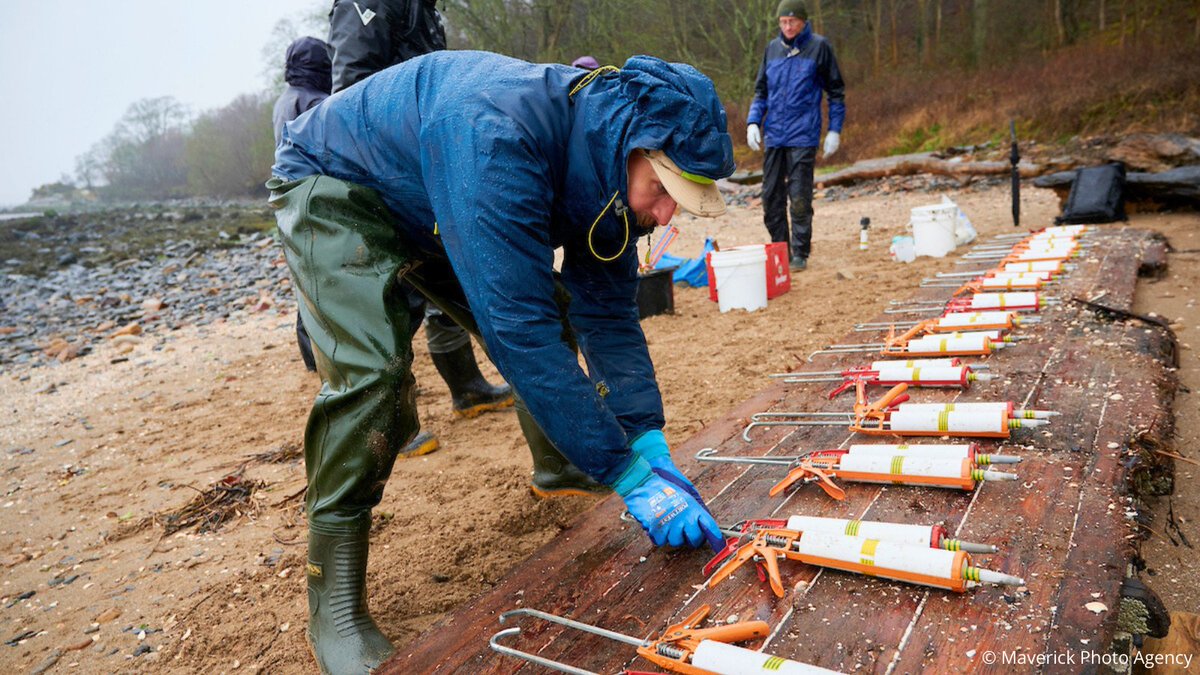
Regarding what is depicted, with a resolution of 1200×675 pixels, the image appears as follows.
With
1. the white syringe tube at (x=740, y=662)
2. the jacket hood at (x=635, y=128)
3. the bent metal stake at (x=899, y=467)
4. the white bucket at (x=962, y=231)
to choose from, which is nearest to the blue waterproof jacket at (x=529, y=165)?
the jacket hood at (x=635, y=128)

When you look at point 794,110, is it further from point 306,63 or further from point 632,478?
point 632,478

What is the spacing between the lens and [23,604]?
2982 mm

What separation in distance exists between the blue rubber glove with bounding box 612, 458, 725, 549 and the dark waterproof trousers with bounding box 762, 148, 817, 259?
5265mm

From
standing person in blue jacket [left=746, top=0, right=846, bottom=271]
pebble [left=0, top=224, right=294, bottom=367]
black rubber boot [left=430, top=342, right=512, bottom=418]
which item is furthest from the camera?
pebble [left=0, top=224, right=294, bottom=367]

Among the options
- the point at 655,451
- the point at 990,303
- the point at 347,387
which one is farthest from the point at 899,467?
the point at 990,303

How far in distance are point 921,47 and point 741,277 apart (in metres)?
20.3

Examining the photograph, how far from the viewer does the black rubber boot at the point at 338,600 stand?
2.14 m

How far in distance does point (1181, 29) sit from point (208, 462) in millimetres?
19357

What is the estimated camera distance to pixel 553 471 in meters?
3.10

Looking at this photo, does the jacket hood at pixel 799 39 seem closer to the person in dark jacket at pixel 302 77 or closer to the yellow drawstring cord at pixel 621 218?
the person in dark jacket at pixel 302 77

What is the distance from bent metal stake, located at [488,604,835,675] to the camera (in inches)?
61.3

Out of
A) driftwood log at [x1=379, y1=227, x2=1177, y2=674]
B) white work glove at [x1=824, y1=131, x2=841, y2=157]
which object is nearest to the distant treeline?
white work glove at [x1=824, y1=131, x2=841, y2=157]

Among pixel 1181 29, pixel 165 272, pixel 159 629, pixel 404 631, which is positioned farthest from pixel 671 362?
pixel 1181 29

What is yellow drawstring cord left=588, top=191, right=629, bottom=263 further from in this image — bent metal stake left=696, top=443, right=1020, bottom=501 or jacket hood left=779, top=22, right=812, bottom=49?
jacket hood left=779, top=22, right=812, bottom=49
